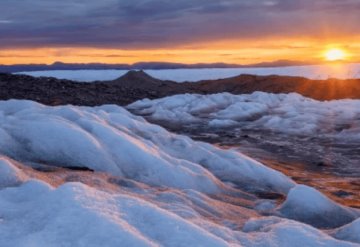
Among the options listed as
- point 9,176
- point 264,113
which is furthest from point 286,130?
point 9,176

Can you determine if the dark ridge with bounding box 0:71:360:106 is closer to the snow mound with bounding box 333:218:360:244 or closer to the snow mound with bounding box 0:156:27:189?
the snow mound with bounding box 0:156:27:189

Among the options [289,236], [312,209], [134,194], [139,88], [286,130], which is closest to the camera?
[289,236]

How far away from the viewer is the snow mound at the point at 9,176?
595 cm

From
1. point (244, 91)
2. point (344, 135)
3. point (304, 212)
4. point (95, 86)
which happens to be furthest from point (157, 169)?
point (244, 91)

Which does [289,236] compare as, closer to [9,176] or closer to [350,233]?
[350,233]

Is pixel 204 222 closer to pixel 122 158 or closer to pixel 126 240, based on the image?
pixel 126 240

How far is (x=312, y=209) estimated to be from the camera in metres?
8.09

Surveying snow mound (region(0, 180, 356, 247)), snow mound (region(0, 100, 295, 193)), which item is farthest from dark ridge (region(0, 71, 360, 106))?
snow mound (region(0, 180, 356, 247))

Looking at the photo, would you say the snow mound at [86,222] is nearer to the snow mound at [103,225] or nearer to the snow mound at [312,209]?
the snow mound at [103,225]

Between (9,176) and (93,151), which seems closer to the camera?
(9,176)

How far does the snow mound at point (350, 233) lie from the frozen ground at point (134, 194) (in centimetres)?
1

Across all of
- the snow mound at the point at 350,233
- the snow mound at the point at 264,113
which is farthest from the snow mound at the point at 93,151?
the snow mound at the point at 264,113

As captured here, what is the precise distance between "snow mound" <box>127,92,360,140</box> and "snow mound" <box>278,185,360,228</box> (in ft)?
56.3

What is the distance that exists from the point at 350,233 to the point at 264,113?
27465 millimetres
